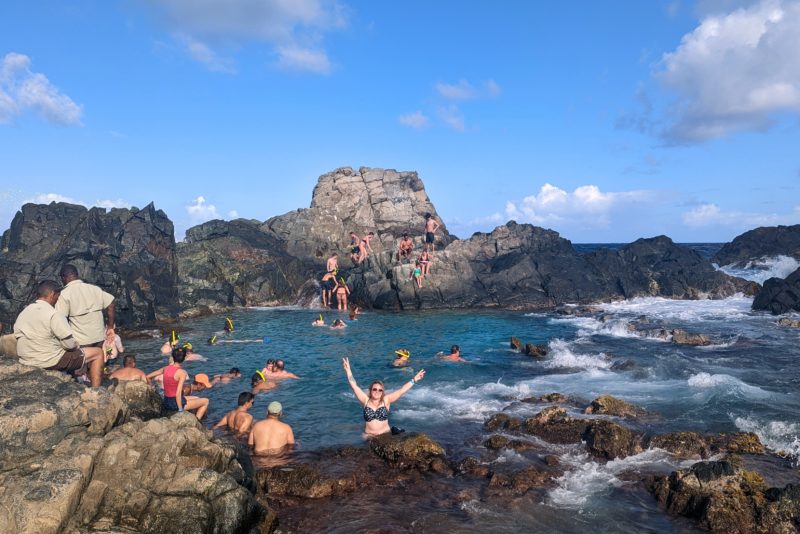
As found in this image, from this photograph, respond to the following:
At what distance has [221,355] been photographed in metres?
24.2

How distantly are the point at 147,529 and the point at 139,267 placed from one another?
110 ft

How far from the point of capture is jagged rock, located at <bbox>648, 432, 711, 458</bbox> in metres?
11.7

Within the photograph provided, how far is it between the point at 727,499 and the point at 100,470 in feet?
32.3

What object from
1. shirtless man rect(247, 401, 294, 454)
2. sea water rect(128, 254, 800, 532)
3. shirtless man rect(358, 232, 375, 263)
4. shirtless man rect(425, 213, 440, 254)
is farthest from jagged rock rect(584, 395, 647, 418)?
shirtless man rect(358, 232, 375, 263)

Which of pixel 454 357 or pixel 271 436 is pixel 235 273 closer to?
pixel 454 357

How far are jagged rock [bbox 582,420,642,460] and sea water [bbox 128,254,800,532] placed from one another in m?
0.29

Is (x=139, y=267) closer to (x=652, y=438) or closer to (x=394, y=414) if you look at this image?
(x=394, y=414)

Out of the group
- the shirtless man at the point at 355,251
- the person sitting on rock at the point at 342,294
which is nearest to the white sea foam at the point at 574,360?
the person sitting on rock at the point at 342,294

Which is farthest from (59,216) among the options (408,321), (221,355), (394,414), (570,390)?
(570,390)

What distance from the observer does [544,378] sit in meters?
19.7

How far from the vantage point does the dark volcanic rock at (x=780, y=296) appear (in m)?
33.4

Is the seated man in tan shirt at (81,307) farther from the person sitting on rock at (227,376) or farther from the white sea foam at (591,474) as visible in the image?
the white sea foam at (591,474)

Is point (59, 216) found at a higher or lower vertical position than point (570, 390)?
higher

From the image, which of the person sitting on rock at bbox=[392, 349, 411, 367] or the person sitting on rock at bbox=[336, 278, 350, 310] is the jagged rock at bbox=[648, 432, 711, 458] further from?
the person sitting on rock at bbox=[336, 278, 350, 310]
